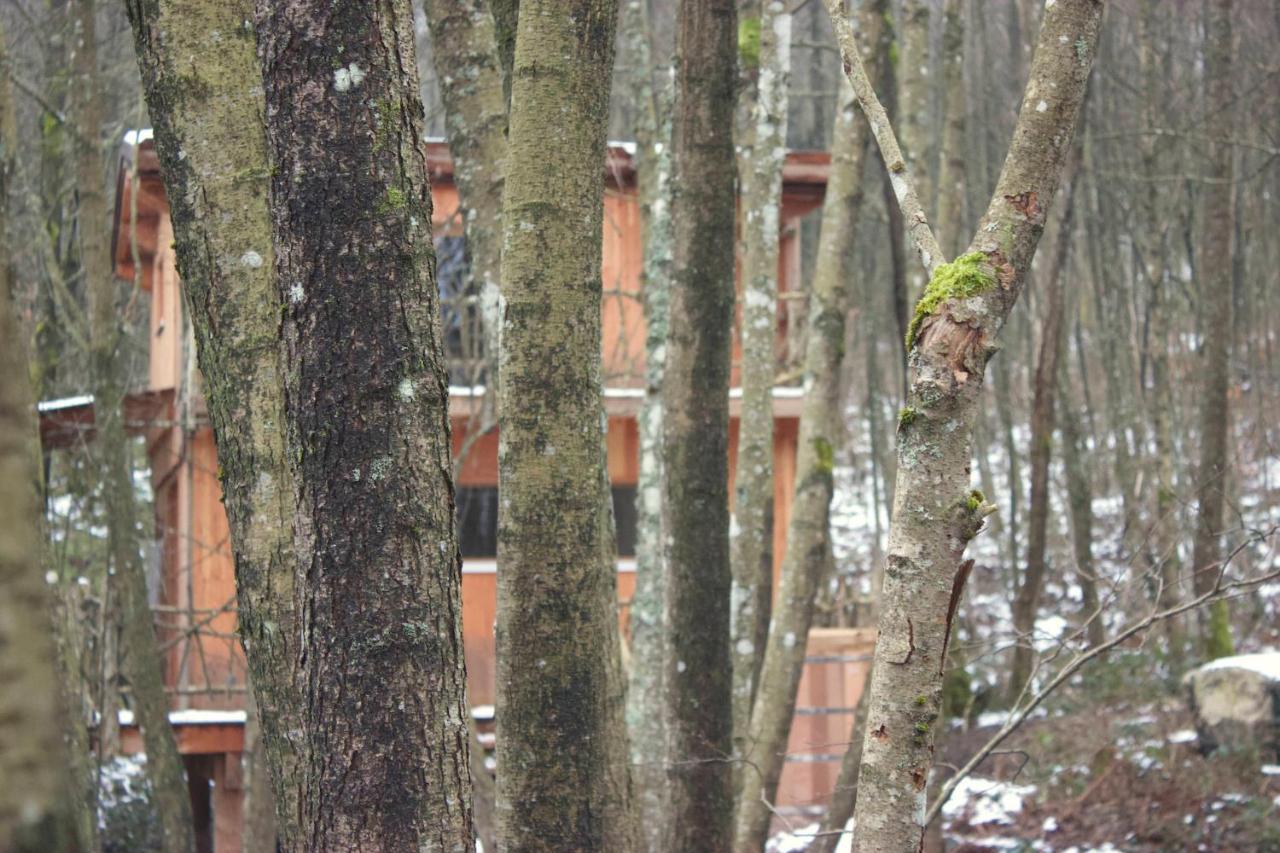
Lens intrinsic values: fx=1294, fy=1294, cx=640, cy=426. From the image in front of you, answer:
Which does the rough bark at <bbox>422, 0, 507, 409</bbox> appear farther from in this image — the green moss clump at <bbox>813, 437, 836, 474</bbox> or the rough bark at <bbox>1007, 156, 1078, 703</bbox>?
the rough bark at <bbox>1007, 156, 1078, 703</bbox>

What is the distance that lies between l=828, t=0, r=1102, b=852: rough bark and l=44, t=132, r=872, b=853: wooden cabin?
8933 mm

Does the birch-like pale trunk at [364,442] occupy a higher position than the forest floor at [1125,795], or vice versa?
the birch-like pale trunk at [364,442]

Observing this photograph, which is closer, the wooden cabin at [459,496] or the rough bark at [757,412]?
the rough bark at [757,412]

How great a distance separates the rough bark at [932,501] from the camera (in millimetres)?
3070

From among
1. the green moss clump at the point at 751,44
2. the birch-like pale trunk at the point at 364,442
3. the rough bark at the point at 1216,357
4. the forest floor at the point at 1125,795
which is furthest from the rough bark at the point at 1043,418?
the birch-like pale trunk at the point at 364,442

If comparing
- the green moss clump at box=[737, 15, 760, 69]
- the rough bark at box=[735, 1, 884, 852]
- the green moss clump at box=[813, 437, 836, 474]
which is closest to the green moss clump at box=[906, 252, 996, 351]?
the rough bark at box=[735, 1, 884, 852]

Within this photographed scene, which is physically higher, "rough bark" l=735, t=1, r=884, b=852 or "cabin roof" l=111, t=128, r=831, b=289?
"cabin roof" l=111, t=128, r=831, b=289

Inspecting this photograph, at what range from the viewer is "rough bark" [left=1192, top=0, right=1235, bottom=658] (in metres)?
11.6

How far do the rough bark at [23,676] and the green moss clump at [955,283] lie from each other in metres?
2.31

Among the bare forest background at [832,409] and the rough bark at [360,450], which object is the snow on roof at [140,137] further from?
the rough bark at [360,450]

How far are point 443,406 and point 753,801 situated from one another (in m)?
4.61

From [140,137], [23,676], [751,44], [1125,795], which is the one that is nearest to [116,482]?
[140,137]

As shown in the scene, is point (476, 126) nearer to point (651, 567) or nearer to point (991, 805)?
point (651, 567)

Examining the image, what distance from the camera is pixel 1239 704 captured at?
38.5 ft
